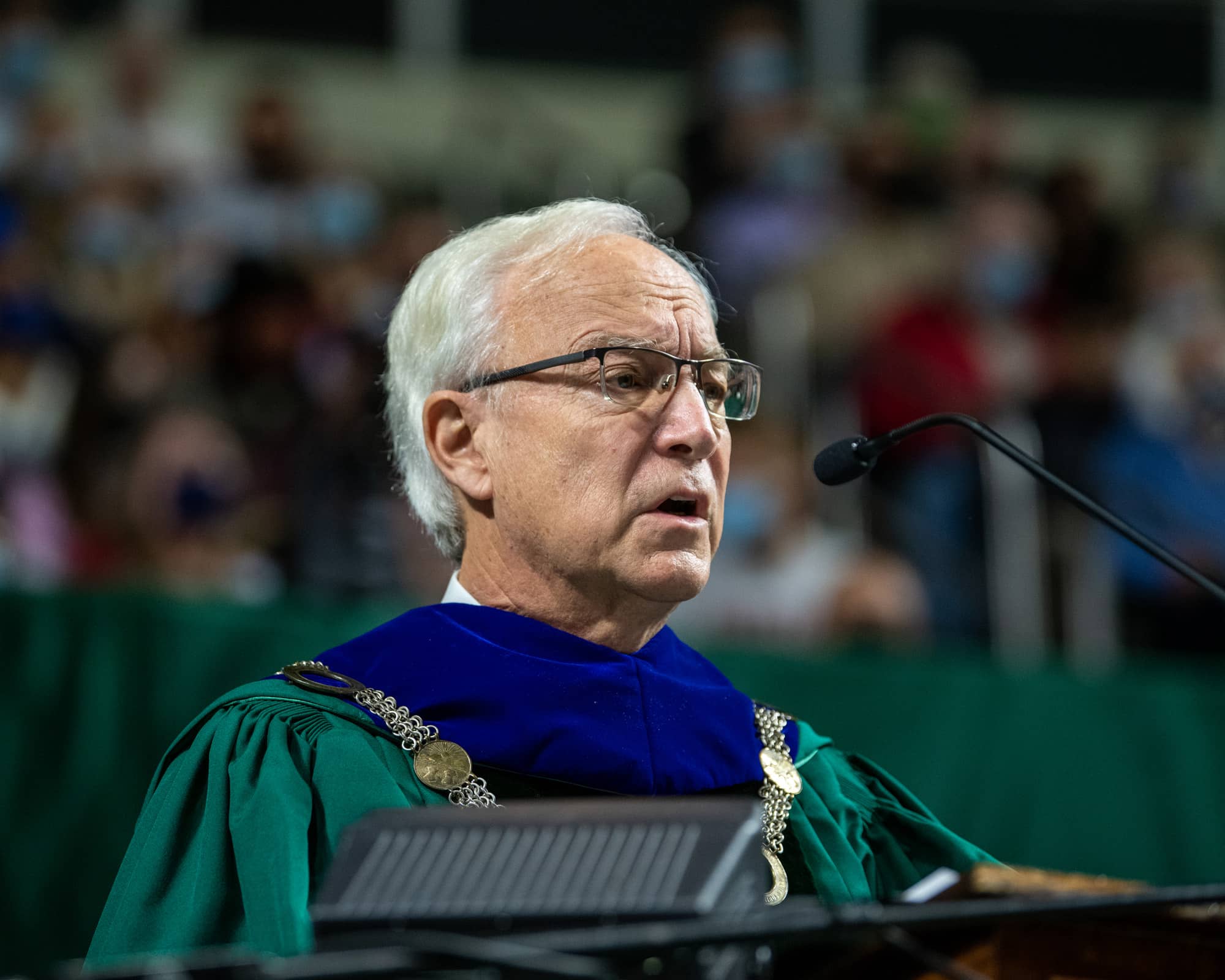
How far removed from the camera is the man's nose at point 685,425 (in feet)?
9.72

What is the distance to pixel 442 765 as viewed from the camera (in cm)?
277

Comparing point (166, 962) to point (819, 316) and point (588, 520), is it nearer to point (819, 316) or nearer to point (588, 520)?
point (588, 520)

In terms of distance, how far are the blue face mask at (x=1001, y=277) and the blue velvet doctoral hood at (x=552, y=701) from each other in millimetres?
5594

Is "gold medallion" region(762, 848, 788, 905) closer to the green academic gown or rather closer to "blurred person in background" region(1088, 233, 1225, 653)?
the green academic gown

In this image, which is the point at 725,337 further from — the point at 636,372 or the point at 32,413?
the point at 32,413

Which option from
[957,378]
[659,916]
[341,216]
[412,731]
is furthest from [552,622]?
[341,216]

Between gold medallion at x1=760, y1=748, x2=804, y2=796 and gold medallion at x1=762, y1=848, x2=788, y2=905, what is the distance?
0.15 meters

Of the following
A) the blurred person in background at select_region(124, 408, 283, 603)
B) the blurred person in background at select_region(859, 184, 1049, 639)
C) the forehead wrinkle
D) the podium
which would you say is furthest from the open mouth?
the blurred person in background at select_region(859, 184, 1049, 639)

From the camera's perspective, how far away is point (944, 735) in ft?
19.9

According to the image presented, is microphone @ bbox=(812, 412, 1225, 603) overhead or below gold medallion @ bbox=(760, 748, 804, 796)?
overhead

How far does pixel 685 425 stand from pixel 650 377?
107 mm

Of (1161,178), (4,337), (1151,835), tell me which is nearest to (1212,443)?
(1151,835)

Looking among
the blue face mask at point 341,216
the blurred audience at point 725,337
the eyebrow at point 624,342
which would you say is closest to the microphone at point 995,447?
the eyebrow at point 624,342

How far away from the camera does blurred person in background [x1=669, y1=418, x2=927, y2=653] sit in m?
6.51
